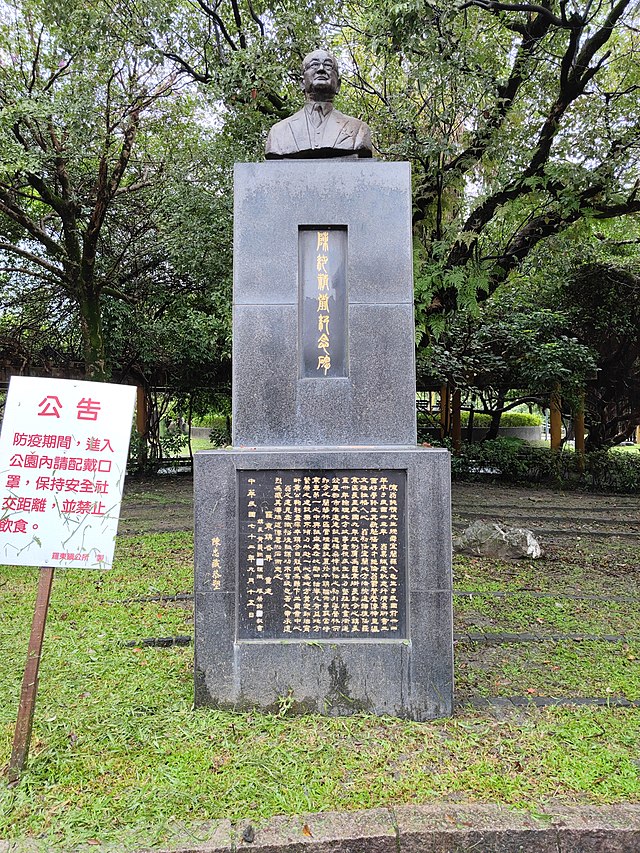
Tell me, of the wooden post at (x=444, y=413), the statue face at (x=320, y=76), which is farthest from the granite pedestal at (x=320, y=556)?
the wooden post at (x=444, y=413)

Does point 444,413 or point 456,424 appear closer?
point 456,424

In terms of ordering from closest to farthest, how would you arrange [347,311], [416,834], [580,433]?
[416,834] < [347,311] < [580,433]

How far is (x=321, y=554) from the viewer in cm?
323

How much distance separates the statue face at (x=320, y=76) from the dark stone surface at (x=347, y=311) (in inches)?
27.2

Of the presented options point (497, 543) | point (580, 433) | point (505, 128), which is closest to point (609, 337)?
point (580, 433)

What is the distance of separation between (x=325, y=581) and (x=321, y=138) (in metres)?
2.89

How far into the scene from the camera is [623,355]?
12141 mm

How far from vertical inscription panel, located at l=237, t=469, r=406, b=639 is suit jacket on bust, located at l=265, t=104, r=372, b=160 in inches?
86.2

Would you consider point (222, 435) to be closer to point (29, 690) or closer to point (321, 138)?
point (321, 138)

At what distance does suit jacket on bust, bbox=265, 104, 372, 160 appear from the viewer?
3.81 metres

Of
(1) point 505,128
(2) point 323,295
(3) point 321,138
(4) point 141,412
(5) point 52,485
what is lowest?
(5) point 52,485

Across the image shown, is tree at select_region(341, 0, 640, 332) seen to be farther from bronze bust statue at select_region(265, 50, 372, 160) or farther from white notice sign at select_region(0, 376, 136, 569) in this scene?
white notice sign at select_region(0, 376, 136, 569)

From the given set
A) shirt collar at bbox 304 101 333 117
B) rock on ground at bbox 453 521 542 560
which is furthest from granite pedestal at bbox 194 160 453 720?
rock on ground at bbox 453 521 542 560

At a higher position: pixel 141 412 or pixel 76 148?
pixel 76 148
